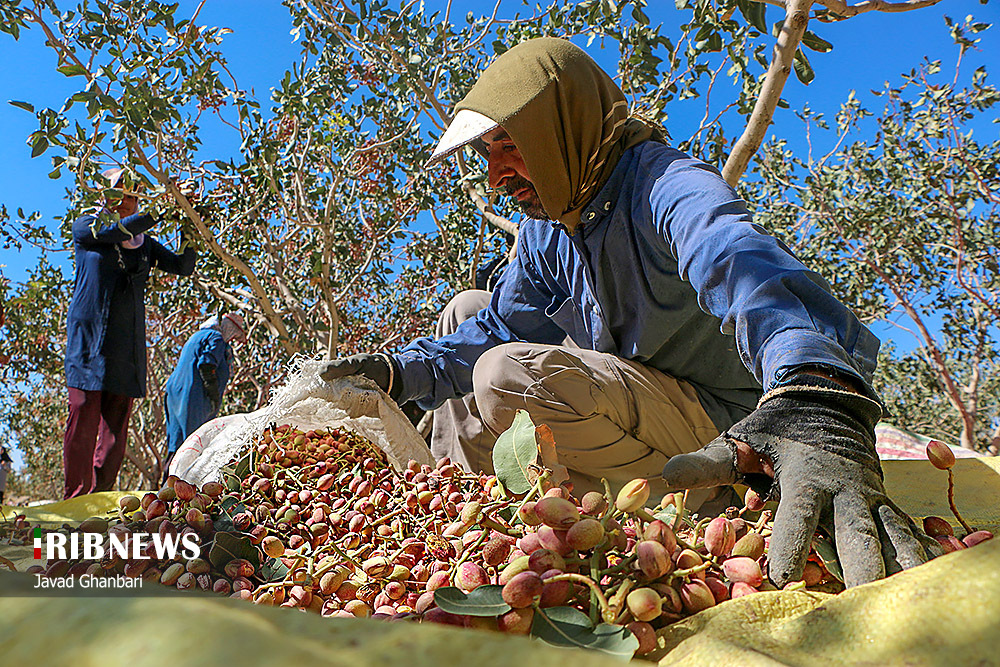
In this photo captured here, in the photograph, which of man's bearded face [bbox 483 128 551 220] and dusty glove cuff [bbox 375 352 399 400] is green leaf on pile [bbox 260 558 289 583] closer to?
dusty glove cuff [bbox 375 352 399 400]

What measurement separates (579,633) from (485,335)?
6.22 feet

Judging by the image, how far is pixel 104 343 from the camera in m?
4.28

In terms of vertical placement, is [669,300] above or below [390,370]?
above

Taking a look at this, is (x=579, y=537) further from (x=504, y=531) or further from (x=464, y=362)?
(x=464, y=362)

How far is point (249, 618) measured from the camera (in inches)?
16.7

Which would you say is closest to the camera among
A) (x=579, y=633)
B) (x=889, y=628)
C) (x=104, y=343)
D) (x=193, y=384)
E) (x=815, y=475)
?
(x=889, y=628)

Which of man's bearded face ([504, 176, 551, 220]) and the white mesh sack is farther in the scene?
man's bearded face ([504, 176, 551, 220])

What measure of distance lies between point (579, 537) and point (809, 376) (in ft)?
1.40

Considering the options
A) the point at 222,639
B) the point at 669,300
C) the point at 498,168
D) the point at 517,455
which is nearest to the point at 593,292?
the point at 669,300

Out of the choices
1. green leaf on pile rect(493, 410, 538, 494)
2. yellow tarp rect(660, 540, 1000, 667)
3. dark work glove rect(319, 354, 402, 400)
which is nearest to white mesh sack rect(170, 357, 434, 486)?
dark work glove rect(319, 354, 402, 400)

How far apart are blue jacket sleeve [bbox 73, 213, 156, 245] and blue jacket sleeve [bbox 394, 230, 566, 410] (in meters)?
2.43

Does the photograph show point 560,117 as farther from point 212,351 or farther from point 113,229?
point 212,351

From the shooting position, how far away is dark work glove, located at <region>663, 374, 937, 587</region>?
2.50 ft

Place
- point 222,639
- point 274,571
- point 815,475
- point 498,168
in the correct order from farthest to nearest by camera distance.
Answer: point 498,168, point 274,571, point 815,475, point 222,639
